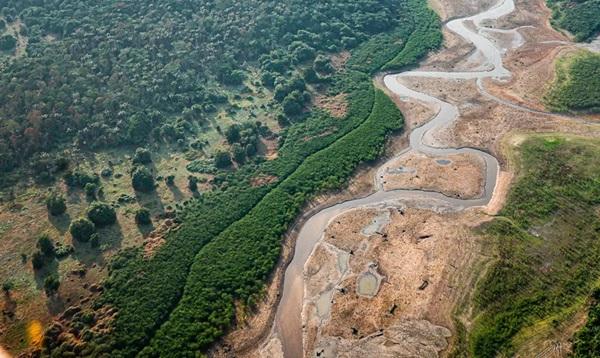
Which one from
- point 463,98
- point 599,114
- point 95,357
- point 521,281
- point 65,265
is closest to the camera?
point 95,357

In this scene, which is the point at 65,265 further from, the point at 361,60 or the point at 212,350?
the point at 361,60

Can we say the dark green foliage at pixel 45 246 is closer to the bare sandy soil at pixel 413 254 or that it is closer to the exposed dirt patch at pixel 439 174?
the bare sandy soil at pixel 413 254

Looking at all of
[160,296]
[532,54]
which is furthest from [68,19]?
[532,54]

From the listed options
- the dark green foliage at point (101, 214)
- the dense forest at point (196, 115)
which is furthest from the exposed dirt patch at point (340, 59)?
the dark green foliage at point (101, 214)

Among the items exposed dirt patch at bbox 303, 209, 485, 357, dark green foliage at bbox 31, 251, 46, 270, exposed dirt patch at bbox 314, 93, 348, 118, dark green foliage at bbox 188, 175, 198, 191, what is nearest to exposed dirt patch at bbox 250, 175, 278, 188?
dark green foliage at bbox 188, 175, 198, 191

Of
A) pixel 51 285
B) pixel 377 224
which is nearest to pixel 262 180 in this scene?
pixel 377 224

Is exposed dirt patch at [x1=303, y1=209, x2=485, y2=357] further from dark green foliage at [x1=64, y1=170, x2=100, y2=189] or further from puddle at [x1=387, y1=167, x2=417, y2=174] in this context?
dark green foliage at [x1=64, y1=170, x2=100, y2=189]
